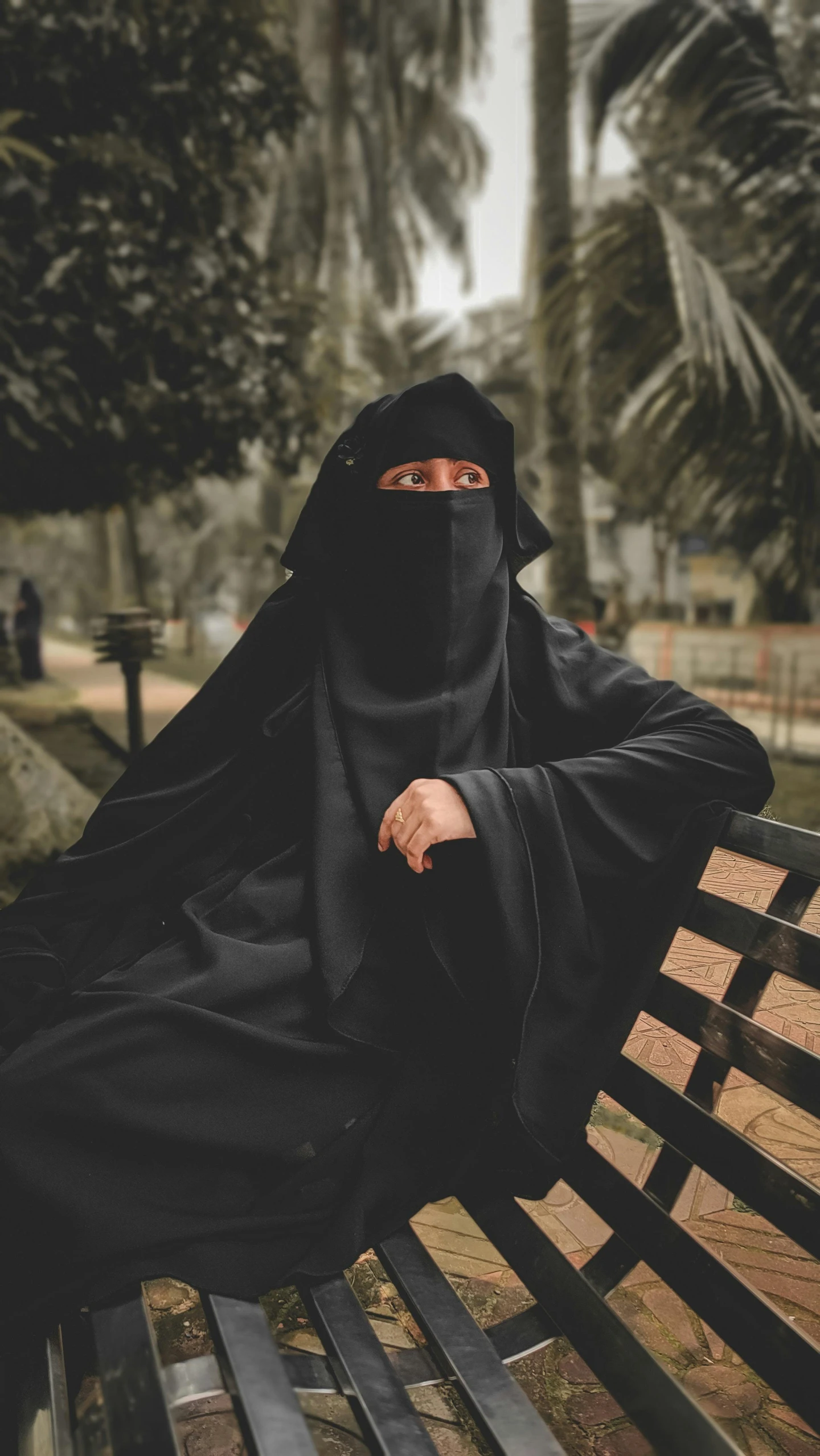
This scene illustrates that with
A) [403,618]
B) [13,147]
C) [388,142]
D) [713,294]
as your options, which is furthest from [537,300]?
[388,142]

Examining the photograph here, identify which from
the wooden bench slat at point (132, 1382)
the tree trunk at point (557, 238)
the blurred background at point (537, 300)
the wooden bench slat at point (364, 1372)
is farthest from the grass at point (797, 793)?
the wooden bench slat at point (132, 1382)

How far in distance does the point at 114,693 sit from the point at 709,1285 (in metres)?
A: 9.65

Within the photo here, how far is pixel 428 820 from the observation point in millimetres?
1447

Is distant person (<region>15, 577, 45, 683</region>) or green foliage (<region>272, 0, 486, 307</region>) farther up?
green foliage (<region>272, 0, 486, 307</region>)

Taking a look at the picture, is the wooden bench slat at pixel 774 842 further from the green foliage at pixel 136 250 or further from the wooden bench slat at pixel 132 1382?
the green foliage at pixel 136 250

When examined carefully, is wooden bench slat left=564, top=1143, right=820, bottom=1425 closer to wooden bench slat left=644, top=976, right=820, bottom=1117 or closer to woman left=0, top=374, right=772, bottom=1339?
woman left=0, top=374, right=772, bottom=1339

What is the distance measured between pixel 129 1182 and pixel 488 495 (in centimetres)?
126

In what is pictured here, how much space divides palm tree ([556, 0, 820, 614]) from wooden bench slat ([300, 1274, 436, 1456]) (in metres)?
3.68

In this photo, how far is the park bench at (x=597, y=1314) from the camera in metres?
1.07

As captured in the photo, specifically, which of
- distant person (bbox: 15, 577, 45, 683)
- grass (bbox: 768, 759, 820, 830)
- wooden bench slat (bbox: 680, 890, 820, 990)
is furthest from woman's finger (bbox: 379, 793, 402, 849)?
distant person (bbox: 15, 577, 45, 683)

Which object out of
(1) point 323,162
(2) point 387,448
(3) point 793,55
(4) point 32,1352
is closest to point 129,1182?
(4) point 32,1352

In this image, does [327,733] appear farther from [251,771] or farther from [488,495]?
[488,495]

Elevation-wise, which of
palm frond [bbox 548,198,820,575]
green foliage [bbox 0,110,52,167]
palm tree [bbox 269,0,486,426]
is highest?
palm tree [bbox 269,0,486,426]

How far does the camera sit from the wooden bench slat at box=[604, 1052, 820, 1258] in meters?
1.19
